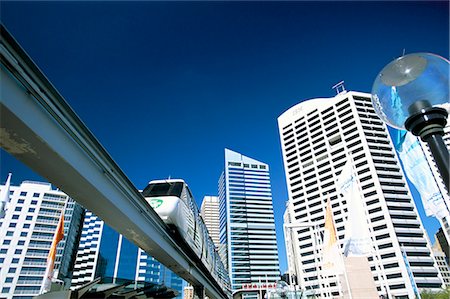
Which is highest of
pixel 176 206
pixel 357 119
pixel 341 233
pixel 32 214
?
pixel 357 119

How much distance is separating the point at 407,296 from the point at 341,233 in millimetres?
18817

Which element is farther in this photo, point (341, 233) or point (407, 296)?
point (341, 233)

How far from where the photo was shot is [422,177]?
30.0ft

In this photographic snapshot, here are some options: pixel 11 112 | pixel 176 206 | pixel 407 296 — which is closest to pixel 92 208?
pixel 11 112

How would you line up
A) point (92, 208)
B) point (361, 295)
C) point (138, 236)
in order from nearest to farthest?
point (92, 208) → point (138, 236) → point (361, 295)

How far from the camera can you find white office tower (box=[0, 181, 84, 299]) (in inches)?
2628

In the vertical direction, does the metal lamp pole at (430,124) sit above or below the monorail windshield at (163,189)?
below

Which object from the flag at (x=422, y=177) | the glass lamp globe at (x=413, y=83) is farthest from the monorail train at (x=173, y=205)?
the flag at (x=422, y=177)

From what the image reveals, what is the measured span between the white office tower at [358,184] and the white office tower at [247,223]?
122 ft

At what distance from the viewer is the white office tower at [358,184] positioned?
65.6 m

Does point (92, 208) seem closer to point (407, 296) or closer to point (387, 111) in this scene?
point (387, 111)

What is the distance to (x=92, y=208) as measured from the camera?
16.4 ft

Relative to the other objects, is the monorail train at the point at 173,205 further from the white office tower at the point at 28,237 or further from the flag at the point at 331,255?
the white office tower at the point at 28,237

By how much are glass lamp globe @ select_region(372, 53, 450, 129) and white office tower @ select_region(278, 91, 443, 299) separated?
200 ft
